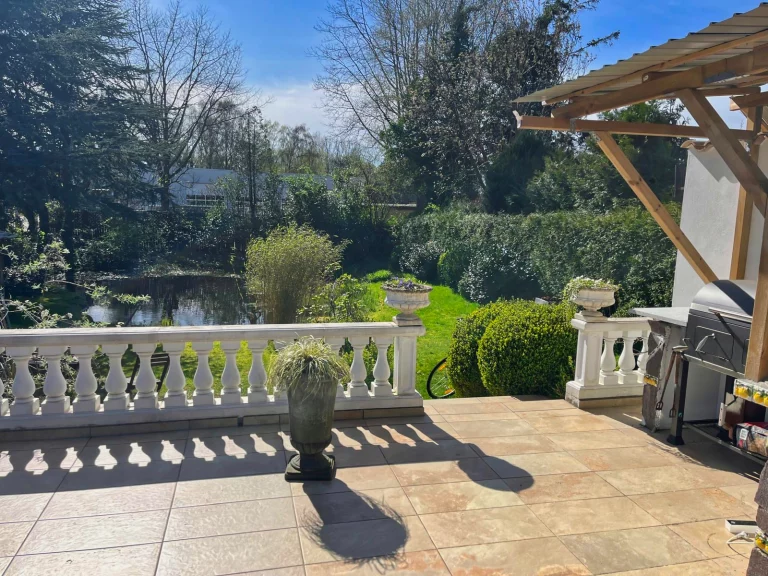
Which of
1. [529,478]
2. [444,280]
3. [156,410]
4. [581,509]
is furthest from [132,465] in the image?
[444,280]

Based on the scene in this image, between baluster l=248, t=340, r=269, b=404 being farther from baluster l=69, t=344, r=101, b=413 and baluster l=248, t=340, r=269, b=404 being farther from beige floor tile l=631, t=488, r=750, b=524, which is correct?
beige floor tile l=631, t=488, r=750, b=524

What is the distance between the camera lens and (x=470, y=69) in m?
18.0

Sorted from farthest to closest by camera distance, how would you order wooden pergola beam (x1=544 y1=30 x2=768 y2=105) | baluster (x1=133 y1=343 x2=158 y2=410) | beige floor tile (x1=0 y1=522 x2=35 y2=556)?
baluster (x1=133 y1=343 x2=158 y2=410) → wooden pergola beam (x1=544 y1=30 x2=768 y2=105) → beige floor tile (x1=0 y1=522 x2=35 y2=556)

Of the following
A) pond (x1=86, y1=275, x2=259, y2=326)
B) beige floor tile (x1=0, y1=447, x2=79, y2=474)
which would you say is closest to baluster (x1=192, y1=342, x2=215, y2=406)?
beige floor tile (x1=0, y1=447, x2=79, y2=474)

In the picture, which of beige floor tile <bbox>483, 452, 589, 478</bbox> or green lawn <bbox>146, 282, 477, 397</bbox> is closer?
beige floor tile <bbox>483, 452, 589, 478</bbox>

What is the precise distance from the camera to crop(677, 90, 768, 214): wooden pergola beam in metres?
2.97

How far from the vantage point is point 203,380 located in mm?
4398

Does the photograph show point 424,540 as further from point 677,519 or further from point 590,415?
point 590,415

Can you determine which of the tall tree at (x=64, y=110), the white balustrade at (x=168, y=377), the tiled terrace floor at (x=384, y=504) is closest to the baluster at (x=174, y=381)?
the white balustrade at (x=168, y=377)

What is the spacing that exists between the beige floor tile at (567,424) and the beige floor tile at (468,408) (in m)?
0.35

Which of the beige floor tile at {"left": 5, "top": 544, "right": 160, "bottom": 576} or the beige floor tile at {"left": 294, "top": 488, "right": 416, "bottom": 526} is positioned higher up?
the beige floor tile at {"left": 5, "top": 544, "right": 160, "bottom": 576}

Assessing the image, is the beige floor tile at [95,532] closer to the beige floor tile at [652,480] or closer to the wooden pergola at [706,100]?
the beige floor tile at [652,480]

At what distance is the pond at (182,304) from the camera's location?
1379 cm

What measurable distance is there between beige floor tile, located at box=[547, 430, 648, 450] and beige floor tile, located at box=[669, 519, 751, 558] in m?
1.09
